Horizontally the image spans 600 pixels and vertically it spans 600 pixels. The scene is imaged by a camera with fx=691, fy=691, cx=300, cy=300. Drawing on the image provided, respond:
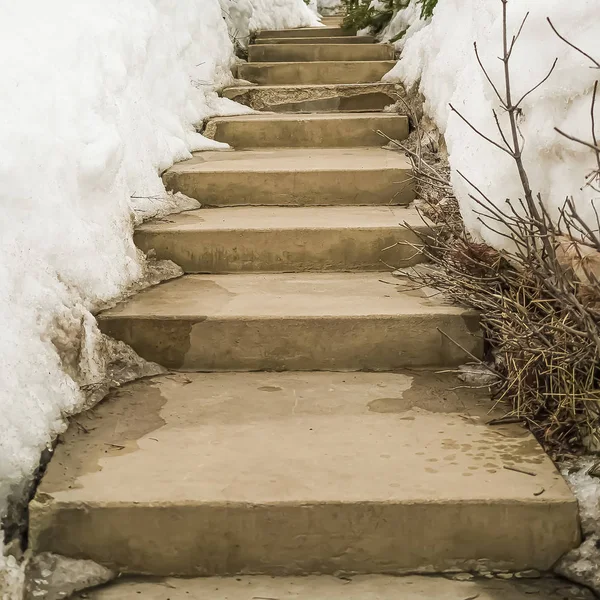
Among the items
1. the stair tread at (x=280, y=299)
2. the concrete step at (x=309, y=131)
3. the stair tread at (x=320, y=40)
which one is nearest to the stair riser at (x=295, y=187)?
the stair tread at (x=280, y=299)

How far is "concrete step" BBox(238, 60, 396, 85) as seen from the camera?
4387 mm

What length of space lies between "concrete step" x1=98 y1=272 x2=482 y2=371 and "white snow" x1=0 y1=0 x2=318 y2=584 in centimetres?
19

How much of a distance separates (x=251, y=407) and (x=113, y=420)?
14.5 inches

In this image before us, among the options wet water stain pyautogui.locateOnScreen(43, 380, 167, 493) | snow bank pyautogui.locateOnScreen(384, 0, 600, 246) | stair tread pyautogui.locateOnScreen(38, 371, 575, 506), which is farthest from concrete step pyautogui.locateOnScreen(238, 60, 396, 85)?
wet water stain pyautogui.locateOnScreen(43, 380, 167, 493)

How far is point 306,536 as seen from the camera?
150 cm

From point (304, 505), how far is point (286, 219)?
4.71ft

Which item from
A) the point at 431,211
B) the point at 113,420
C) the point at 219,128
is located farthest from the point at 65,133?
the point at 219,128

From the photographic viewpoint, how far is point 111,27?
2.67 m

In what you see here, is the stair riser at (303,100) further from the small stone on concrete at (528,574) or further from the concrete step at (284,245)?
the small stone on concrete at (528,574)

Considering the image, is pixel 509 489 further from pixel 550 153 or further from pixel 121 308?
pixel 121 308

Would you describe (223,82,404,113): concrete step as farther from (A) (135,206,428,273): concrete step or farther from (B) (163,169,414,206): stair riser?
(A) (135,206,428,273): concrete step

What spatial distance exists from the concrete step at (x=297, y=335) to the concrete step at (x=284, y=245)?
407mm

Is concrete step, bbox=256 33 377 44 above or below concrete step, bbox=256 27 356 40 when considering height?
below

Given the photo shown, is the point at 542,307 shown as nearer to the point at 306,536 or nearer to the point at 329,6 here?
the point at 306,536
